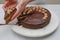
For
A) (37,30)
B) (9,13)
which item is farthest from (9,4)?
(37,30)

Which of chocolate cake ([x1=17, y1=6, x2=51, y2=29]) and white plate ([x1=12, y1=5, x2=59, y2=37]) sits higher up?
chocolate cake ([x1=17, y1=6, x2=51, y2=29])

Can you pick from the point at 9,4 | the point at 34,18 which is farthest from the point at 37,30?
the point at 9,4

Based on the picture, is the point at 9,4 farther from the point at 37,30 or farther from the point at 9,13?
the point at 37,30

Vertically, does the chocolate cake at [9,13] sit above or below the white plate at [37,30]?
above

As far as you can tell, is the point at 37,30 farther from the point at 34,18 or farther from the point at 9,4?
the point at 9,4

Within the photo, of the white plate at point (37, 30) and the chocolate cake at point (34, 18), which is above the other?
the chocolate cake at point (34, 18)

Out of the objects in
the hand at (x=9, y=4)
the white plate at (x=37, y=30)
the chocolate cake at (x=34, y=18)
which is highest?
the hand at (x=9, y=4)

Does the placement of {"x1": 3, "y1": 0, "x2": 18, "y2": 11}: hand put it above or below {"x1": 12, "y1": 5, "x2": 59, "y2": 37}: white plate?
above

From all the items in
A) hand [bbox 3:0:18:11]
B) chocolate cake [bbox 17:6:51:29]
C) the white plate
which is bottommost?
the white plate

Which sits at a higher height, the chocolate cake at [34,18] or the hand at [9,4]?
the hand at [9,4]
